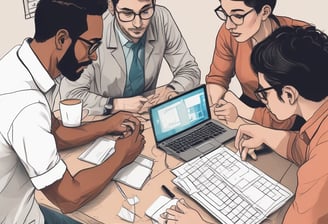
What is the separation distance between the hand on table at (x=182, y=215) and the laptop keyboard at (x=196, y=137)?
30 centimetres

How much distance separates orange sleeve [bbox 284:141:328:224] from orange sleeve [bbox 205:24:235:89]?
0.65 m

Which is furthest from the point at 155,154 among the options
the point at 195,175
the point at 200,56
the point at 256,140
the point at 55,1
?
the point at 55,1

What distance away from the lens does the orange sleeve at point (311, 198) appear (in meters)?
1.51

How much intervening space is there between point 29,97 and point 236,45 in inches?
35.7

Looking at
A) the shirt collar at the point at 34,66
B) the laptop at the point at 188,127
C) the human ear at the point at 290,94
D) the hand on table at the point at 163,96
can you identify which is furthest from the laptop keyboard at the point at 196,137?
the shirt collar at the point at 34,66

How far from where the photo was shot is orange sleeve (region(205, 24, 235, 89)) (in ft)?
6.82

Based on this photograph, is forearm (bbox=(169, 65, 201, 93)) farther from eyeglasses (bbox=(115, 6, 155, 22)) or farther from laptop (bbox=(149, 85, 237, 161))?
eyeglasses (bbox=(115, 6, 155, 22))

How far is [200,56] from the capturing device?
6.90 feet

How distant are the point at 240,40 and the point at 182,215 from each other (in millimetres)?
793

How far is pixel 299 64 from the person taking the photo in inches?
65.6

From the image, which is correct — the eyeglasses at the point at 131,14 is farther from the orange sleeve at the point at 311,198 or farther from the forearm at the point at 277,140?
the orange sleeve at the point at 311,198

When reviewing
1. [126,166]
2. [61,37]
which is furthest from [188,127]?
[61,37]

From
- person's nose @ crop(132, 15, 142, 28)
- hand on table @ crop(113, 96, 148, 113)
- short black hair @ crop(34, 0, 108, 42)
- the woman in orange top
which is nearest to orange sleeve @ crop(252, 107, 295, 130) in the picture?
the woman in orange top

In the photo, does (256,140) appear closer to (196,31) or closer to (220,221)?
(220,221)
